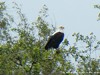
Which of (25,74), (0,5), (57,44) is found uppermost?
(0,5)

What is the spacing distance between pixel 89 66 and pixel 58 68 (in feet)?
6.60

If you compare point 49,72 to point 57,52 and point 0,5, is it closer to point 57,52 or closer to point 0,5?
point 57,52

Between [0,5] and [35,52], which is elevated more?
[0,5]

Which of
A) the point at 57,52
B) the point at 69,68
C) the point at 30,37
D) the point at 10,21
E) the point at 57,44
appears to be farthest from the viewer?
the point at 10,21

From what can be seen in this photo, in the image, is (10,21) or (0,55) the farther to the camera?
(10,21)

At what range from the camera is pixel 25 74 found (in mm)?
8188

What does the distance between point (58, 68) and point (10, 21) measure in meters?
6.09

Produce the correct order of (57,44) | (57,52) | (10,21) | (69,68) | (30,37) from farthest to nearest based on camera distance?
1. (10,21)
2. (30,37)
3. (57,44)
4. (57,52)
5. (69,68)

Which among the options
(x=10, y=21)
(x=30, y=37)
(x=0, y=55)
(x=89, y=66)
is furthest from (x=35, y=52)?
(x=10, y=21)

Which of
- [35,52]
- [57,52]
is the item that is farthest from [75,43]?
[35,52]

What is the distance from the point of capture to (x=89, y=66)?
973 centimetres

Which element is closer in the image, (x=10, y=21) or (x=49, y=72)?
(x=49, y=72)

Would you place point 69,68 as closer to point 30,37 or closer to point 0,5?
point 30,37

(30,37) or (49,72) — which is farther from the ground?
(30,37)
